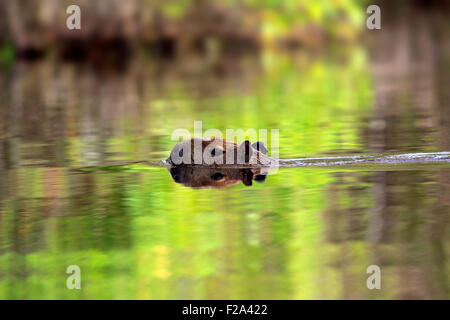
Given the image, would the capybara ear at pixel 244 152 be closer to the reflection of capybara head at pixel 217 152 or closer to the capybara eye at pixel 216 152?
the reflection of capybara head at pixel 217 152

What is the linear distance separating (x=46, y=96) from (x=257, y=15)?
17.6 m

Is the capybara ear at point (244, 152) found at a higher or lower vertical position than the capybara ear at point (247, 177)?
higher

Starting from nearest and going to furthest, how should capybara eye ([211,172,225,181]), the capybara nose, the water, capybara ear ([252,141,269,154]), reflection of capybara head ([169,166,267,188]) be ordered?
1. the water
2. reflection of capybara head ([169,166,267,188])
3. capybara eye ([211,172,225,181])
4. the capybara nose
5. capybara ear ([252,141,269,154])

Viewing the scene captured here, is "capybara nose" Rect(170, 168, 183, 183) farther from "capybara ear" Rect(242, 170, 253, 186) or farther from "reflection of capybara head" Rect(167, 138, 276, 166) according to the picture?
"capybara ear" Rect(242, 170, 253, 186)

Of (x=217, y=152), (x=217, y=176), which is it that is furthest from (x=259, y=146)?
(x=217, y=176)

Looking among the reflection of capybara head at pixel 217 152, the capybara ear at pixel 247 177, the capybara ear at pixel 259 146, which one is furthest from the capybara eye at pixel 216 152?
the capybara ear at pixel 259 146

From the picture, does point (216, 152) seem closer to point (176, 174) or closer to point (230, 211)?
point (176, 174)

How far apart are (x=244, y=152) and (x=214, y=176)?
1.51 ft

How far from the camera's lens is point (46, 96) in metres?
26.3

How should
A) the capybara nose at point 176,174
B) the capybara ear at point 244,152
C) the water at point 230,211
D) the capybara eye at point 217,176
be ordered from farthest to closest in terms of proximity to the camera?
the capybara ear at point 244,152 < the capybara nose at point 176,174 < the capybara eye at point 217,176 < the water at point 230,211

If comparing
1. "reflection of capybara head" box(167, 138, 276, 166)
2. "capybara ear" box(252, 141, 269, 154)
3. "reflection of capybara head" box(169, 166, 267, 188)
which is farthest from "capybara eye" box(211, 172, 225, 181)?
"capybara ear" box(252, 141, 269, 154)

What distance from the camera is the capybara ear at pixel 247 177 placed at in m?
11.2

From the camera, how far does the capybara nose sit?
37.9 ft
